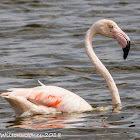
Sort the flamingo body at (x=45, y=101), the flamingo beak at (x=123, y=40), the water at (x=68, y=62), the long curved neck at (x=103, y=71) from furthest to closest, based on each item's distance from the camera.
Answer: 1. the long curved neck at (x=103, y=71)
2. the flamingo beak at (x=123, y=40)
3. the flamingo body at (x=45, y=101)
4. the water at (x=68, y=62)

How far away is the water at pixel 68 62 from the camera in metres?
7.50

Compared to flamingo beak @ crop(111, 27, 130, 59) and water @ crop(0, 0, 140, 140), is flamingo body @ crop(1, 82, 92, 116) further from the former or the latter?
flamingo beak @ crop(111, 27, 130, 59)

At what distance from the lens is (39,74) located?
11.6 m

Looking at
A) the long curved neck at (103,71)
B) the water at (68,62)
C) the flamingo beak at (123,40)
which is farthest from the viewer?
the long curved neck at (103,71)

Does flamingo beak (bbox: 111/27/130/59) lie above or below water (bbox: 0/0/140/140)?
above

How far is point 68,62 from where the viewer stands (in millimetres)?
12648

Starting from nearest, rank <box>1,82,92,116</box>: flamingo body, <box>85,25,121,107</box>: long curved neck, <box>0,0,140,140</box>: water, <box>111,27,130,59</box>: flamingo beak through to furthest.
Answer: <box>0,0,140,140</box>: water < <box>1,82,92,116</box>: flamingo body < <box>111,27,130,59</box>: flamingo beak < <box>85,25,121,107</box>: long curved neck

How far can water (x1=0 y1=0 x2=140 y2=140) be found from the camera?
750 cm

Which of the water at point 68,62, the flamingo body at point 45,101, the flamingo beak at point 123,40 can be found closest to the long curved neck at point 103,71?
the water at point 68,62

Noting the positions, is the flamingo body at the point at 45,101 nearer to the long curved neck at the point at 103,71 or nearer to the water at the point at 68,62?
the water at the point at 68,62

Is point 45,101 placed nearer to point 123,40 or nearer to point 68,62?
point 123,40

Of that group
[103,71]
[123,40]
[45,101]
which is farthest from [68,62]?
[45,101]

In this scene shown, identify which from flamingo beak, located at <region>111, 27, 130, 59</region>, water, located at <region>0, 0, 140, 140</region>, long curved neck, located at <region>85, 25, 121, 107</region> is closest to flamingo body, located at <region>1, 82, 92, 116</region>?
water, located at <region>0, 0, 140, 140</region>

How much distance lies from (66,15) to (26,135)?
12.1 m
